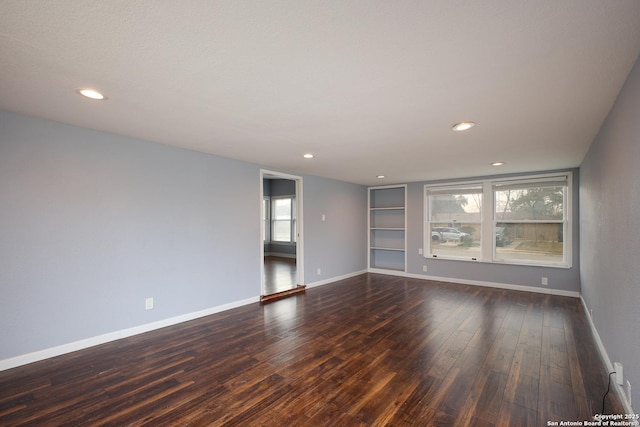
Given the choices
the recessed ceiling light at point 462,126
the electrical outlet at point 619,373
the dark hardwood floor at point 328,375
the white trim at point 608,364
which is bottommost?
the dark hardwood floor at point 328,375

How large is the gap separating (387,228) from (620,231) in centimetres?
508

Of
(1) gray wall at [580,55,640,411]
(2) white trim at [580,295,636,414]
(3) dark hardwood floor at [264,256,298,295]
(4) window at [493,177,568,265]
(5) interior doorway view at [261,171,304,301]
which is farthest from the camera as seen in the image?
(5) interior doorway view at [261,171,304,301]

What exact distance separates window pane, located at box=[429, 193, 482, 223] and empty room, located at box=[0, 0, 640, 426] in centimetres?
116

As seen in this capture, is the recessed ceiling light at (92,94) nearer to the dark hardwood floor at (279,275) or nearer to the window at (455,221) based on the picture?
the dark hardwood floor at (279,275)

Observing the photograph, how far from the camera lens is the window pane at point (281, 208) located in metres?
9.71

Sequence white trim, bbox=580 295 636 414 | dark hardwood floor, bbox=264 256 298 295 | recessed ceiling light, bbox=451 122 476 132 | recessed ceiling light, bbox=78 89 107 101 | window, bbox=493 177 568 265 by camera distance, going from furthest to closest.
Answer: dark hardwood floor, bbox=264 256 298 295 < window, bbox=493 177 568 265 < recessed ceiling light, bbox=451 122 476 132 < recessed ceiling light, bbox=78 89 107 101 < white trim, bbox=580 295 636 414

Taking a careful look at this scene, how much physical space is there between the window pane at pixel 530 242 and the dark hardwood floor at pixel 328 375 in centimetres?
155

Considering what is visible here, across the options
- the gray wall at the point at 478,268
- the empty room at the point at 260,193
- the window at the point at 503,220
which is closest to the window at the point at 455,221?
the window at the point at 503,220

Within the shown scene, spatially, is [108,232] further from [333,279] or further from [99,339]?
[333,279]

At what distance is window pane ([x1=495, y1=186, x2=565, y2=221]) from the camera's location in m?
5.16

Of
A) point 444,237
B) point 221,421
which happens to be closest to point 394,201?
point 444,237

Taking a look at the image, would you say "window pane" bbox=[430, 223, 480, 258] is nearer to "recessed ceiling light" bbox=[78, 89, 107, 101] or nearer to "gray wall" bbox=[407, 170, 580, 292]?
"gray wall" bbox=[407, 170, 580, 292]

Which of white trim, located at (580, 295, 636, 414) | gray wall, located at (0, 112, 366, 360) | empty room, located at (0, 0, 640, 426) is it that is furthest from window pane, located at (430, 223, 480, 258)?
gray wall, located at (0, 112, 366, 360)

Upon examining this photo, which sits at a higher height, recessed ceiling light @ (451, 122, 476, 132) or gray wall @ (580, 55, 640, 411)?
recessed ceiling light @ (451, 122, 476, 132)
